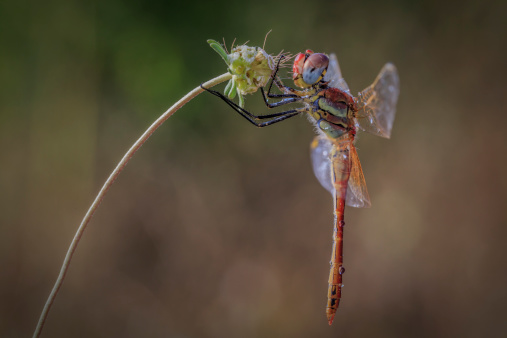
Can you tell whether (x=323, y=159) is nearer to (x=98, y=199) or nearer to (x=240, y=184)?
Answer: (x=98, y=199)

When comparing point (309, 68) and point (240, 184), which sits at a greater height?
point (309, 68)

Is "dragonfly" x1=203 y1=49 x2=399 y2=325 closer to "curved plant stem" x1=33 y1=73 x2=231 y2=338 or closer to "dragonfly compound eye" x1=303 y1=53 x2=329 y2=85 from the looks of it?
"dragonfly compound eye" x1=303 y1=53 x2=329 y2=85

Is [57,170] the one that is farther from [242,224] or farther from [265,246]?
[265,246]

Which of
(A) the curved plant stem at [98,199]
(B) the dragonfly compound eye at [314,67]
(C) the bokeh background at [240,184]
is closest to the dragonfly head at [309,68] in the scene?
(B) the dragonfly compound eye at [314,67]

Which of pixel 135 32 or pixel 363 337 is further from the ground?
pixel 135 32

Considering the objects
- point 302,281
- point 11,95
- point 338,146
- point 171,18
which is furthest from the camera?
point 302,281

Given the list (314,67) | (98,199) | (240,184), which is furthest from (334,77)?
(240,184)

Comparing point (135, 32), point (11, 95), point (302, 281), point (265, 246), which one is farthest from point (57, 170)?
point (302, 281)
